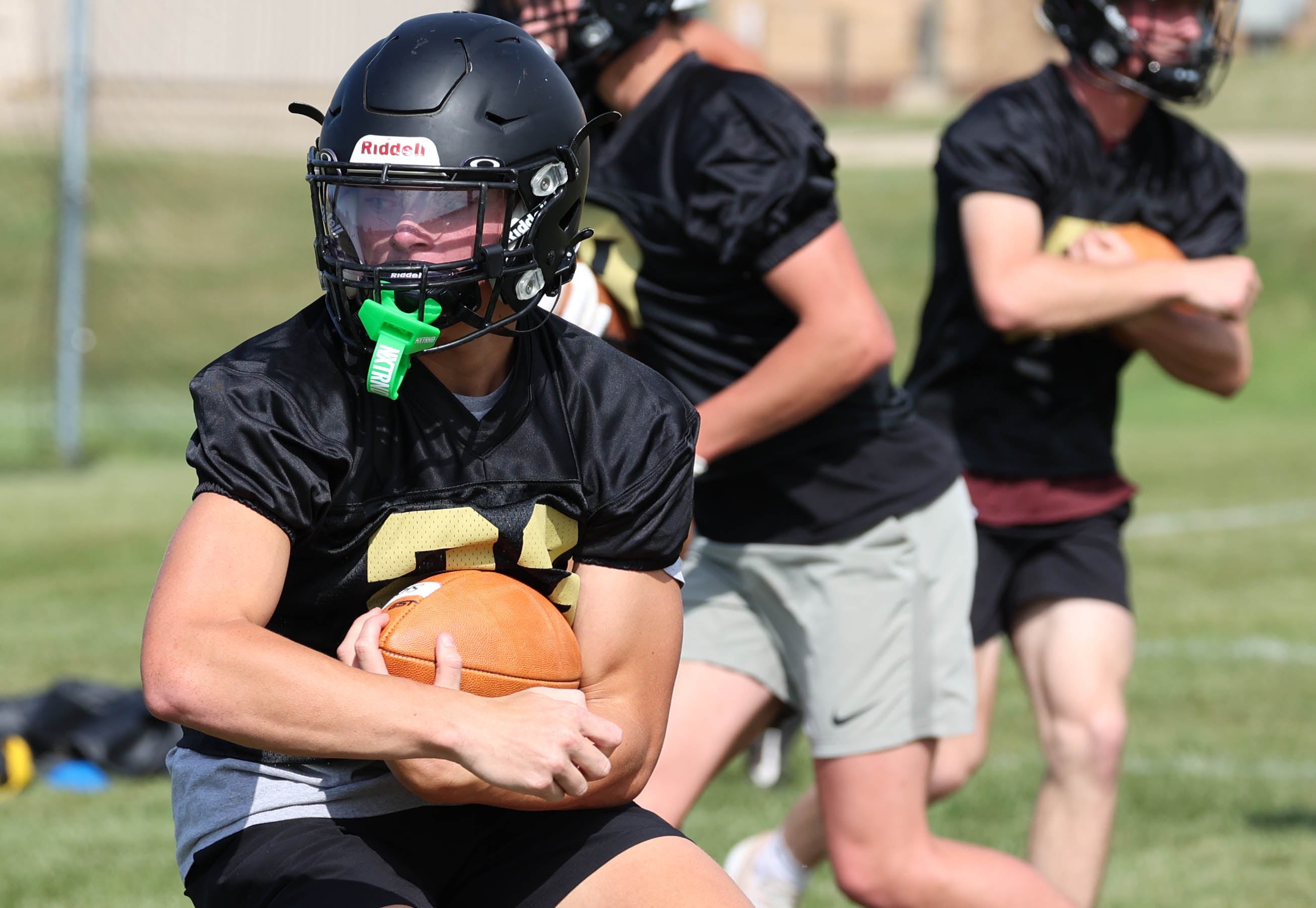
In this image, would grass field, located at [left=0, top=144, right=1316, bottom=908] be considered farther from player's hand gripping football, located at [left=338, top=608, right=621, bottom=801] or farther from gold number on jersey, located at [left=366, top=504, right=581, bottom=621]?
player's hand gripping football, located at [left=338, top=608, right=621, bottom=801]

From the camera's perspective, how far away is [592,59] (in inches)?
153

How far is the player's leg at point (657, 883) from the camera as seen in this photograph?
256 centimetres

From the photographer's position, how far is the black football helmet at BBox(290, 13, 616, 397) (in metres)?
2.54

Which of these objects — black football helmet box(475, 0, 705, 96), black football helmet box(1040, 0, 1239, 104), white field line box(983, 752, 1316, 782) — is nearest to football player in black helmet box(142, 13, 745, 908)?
black football helmet box(475, 0, 705, 96)

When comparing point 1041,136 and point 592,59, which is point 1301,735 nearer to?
point 1041,136

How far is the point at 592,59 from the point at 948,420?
1537mm

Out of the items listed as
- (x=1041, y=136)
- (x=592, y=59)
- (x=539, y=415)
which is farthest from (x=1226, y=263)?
(x=539, y=415)

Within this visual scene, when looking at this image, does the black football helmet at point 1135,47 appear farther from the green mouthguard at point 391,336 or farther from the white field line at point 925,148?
the white field line at point 925,148

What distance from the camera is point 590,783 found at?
262cm

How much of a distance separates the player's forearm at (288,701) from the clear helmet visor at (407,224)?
2.08ft

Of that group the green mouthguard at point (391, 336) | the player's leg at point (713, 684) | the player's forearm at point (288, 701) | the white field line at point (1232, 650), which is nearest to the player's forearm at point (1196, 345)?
the player's leg at point (713, 684)

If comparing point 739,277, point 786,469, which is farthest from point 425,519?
point 786,469

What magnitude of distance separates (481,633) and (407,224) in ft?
2.05

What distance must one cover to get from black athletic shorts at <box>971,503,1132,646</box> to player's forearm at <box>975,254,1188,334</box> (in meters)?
0.58
